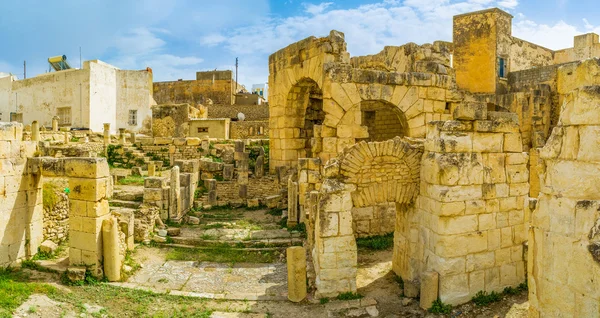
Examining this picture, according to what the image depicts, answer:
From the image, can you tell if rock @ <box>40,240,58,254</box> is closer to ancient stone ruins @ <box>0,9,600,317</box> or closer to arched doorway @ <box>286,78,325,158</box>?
ancient stone ruins @ <box>0,9,600,317</box>

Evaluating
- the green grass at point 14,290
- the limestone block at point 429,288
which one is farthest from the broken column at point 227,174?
the limestone block at point 429,288

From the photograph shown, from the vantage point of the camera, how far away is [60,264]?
7.50 metres

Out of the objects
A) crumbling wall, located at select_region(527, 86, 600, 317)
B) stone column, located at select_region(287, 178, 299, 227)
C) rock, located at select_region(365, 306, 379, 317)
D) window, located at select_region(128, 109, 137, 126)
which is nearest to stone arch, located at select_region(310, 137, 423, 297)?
rock, located at select_region(365, 306, 379, 317)

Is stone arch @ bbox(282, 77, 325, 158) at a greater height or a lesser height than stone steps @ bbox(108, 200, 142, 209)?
greater

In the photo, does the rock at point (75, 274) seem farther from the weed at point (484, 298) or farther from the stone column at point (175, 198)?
the weed at point (484, 298)

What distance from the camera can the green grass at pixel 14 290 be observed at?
5781 mm

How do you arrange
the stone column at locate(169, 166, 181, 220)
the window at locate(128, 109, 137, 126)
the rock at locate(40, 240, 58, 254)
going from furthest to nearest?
1. the window at locate(128, 109, 137, 126)
2. the stone column at locate(169, 166, 181, 220)
3. the rock at locate(40, 240, 58, 254)

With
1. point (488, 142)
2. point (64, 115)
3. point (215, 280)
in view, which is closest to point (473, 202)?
point (488, 142)

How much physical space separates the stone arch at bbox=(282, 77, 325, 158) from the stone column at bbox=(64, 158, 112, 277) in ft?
21.9

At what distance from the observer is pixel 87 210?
7293 millimetres

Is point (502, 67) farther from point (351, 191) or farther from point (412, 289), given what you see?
point (351, 191)

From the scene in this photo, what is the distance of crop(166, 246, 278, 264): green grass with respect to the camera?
28.5ft

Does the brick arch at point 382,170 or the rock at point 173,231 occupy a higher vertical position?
the brick arch at point 382,170

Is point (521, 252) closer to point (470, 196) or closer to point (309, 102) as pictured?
point (470, 196)
